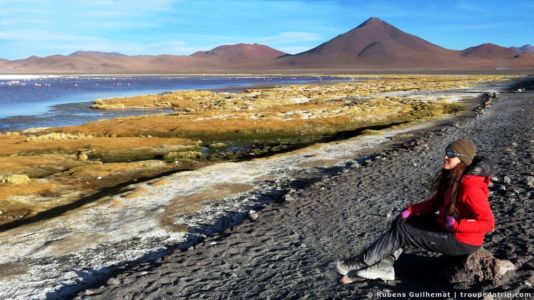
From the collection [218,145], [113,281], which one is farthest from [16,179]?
[113,281]

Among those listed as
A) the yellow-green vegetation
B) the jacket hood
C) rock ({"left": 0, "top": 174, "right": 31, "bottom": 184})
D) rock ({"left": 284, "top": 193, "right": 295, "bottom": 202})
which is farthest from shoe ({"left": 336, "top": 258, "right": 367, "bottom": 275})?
rock ({"left": 0, "top": 174, "right": 31, "bottom": 184})

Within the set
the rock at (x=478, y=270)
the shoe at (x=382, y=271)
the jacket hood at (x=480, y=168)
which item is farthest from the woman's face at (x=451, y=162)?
the shoe at (x=382, y=271)

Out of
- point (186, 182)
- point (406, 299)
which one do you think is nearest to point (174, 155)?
point (186, 182)

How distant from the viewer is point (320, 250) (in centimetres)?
989

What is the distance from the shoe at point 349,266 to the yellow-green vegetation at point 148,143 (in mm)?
10110

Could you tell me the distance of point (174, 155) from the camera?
1014 inches

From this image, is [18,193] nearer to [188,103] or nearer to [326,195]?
[326,195]

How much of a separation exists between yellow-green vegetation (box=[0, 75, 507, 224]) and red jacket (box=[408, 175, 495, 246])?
1185 centimetres

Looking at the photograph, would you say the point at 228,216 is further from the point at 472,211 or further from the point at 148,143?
the point at 148,143

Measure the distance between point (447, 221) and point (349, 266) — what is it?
69.7 inches

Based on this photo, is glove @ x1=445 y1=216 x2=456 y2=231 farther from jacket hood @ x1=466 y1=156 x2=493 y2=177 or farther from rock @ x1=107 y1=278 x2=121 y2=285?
rock @ x1=107 y1=278 x2=121 y2=285

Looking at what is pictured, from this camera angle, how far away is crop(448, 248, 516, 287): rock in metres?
7.32

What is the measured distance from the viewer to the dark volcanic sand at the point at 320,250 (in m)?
7.99

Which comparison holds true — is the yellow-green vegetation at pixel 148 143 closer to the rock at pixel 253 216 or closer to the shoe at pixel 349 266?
the rock at pixel 253 216
